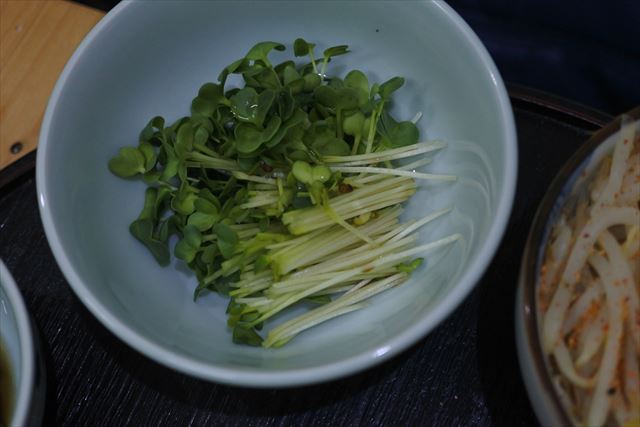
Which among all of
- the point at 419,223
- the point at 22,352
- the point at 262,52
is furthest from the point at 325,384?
the point at 262,52

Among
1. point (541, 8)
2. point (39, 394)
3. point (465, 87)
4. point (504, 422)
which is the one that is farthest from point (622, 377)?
point (541, 8)

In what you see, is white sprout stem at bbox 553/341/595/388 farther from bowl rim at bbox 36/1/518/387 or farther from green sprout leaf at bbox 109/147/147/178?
green sprout leaf at bbox 109/147/147/178

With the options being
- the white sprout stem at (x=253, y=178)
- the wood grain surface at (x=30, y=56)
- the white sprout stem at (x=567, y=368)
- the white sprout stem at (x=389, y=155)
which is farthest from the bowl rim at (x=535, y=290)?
the wood grain surface at (x=30, y=56)

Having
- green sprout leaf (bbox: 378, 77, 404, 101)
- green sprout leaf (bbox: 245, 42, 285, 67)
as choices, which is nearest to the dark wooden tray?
green sprout leaf (bbox: 378, 77, 404, 101)

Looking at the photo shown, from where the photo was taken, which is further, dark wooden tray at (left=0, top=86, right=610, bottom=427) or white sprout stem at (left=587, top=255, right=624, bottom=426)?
dark wooden tray at (left=0, top=86, right=610, bottom=427)

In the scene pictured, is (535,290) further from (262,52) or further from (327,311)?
(262,52)

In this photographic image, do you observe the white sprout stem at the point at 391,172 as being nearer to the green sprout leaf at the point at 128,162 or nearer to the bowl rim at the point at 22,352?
the green sprout leaf at the point at 128,162

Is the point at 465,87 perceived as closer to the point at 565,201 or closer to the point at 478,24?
the point at 565,201
